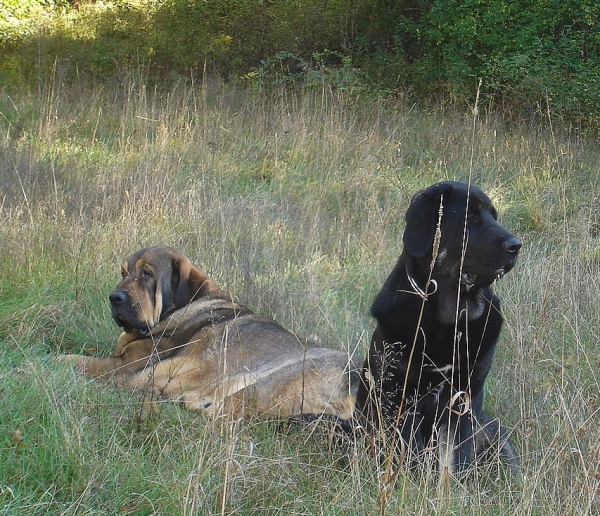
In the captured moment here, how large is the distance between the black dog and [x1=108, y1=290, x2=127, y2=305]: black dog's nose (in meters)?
1.86

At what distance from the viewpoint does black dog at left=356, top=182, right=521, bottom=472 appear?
370cm

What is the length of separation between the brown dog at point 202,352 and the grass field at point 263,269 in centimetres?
36

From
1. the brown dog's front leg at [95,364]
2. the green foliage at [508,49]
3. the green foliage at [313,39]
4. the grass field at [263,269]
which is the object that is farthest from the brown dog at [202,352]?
Result: the green foliage at [313,39]

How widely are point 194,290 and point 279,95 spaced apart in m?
5.82

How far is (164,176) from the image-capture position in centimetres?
770

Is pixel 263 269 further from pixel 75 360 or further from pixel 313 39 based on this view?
pixel 313 39

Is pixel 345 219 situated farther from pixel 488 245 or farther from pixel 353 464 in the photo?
pixel 353 464

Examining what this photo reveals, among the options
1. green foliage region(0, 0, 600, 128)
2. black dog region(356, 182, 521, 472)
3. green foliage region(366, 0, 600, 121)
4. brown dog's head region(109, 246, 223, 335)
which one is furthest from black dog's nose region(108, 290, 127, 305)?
green foliage region(0, 0, 600, 128)

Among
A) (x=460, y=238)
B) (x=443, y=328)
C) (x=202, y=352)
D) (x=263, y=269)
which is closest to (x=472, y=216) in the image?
(x=460, y=238)

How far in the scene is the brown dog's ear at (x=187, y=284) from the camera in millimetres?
5410

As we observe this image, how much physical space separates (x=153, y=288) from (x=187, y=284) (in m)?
0.25

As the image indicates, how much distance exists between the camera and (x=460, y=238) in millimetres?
3906

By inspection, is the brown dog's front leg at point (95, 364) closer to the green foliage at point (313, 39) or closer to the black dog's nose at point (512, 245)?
the black dog's nose at point (512, 245)

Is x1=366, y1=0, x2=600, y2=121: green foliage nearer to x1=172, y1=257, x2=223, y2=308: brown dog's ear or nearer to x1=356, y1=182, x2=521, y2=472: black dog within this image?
x1=172, y1=257, x2=223, y2=308: brown dog's ear
